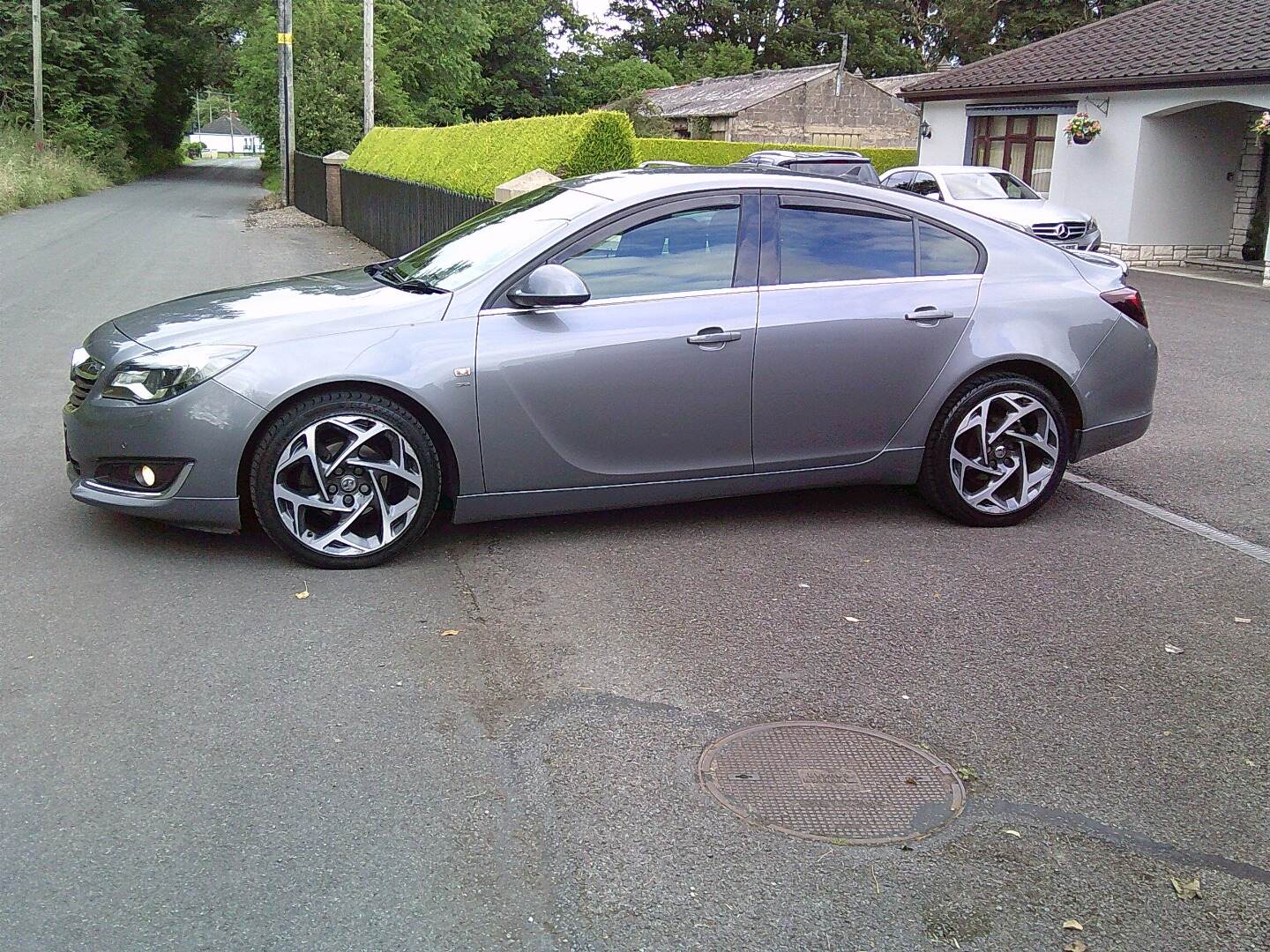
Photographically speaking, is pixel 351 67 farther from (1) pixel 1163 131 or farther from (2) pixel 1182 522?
(2) pixel 1182 522

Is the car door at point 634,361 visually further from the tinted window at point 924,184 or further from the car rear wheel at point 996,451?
the tinted window at point 924,184

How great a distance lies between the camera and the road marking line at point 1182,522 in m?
5.86

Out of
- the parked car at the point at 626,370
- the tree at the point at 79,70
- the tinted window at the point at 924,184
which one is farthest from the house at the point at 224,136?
the parked car at the point at 626,370

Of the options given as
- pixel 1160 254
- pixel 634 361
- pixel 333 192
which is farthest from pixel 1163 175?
pixel 634 361

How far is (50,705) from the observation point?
156 inches

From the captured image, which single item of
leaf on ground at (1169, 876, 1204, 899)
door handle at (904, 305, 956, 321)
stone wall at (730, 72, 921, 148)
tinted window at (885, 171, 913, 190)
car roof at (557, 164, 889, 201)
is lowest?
leaf on ground at (1169, 876, 1204, 899)

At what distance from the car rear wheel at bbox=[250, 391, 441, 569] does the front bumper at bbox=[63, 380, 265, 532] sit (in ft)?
0.36

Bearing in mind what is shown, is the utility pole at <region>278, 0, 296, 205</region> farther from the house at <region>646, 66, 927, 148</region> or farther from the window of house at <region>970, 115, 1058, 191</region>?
the house at <region>646, 66, 927, 148</region>

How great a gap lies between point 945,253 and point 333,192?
22.2 metres

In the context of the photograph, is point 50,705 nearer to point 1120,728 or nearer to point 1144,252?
point 1120,728

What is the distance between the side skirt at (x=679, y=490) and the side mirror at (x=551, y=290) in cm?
80

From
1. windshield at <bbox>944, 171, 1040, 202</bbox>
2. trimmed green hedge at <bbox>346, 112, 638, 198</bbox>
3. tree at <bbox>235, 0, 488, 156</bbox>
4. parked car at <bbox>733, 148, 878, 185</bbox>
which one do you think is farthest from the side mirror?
tree at <bbox>235, 0, 488, 156</bbox>

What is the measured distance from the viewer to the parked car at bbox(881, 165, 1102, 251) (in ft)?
59.7

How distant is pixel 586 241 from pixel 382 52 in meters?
38.8
